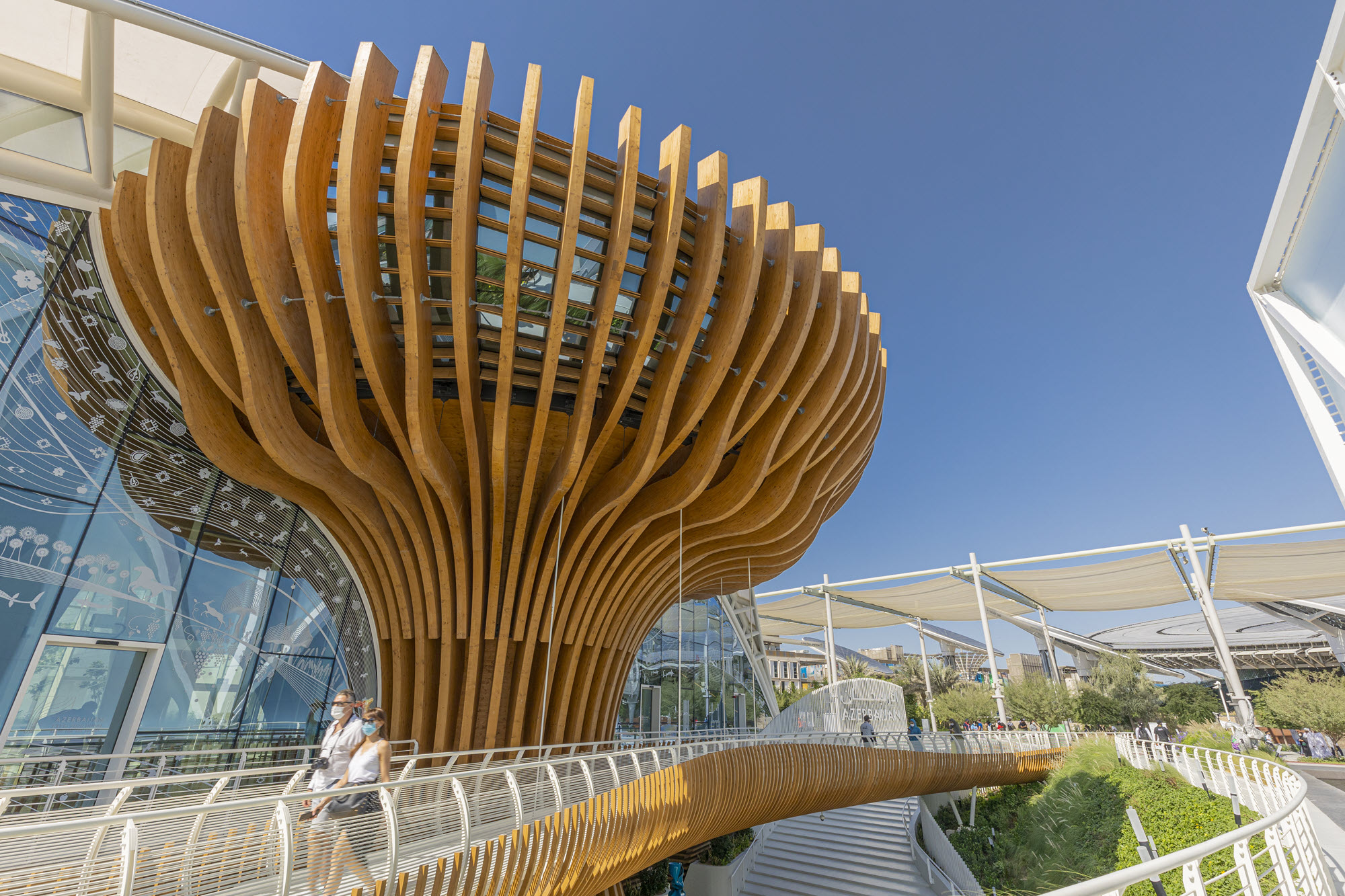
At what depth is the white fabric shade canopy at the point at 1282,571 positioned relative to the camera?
23344mm

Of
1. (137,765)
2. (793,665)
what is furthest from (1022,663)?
(137,765)

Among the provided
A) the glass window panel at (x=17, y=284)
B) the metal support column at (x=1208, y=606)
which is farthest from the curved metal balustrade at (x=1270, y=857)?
the metal support column at (x=1208, y=606)

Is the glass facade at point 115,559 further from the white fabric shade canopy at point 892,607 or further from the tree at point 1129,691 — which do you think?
the tree at point 1129,691

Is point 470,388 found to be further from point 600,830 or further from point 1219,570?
point 1219,570

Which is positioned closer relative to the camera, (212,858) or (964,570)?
(212,858)

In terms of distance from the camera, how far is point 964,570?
29609 mm

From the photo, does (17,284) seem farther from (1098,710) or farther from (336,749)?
(1098,710)

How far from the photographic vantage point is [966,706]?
3662 cm

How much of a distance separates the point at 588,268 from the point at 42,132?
8.71m

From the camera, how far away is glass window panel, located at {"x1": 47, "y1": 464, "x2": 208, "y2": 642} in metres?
8.80

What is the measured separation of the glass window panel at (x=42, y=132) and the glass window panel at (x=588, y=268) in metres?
7.69

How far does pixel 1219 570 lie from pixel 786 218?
27.8 meters

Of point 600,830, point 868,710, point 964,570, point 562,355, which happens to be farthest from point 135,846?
point 964,570

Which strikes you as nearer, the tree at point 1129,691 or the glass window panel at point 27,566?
the glass window panel at point 27,566
